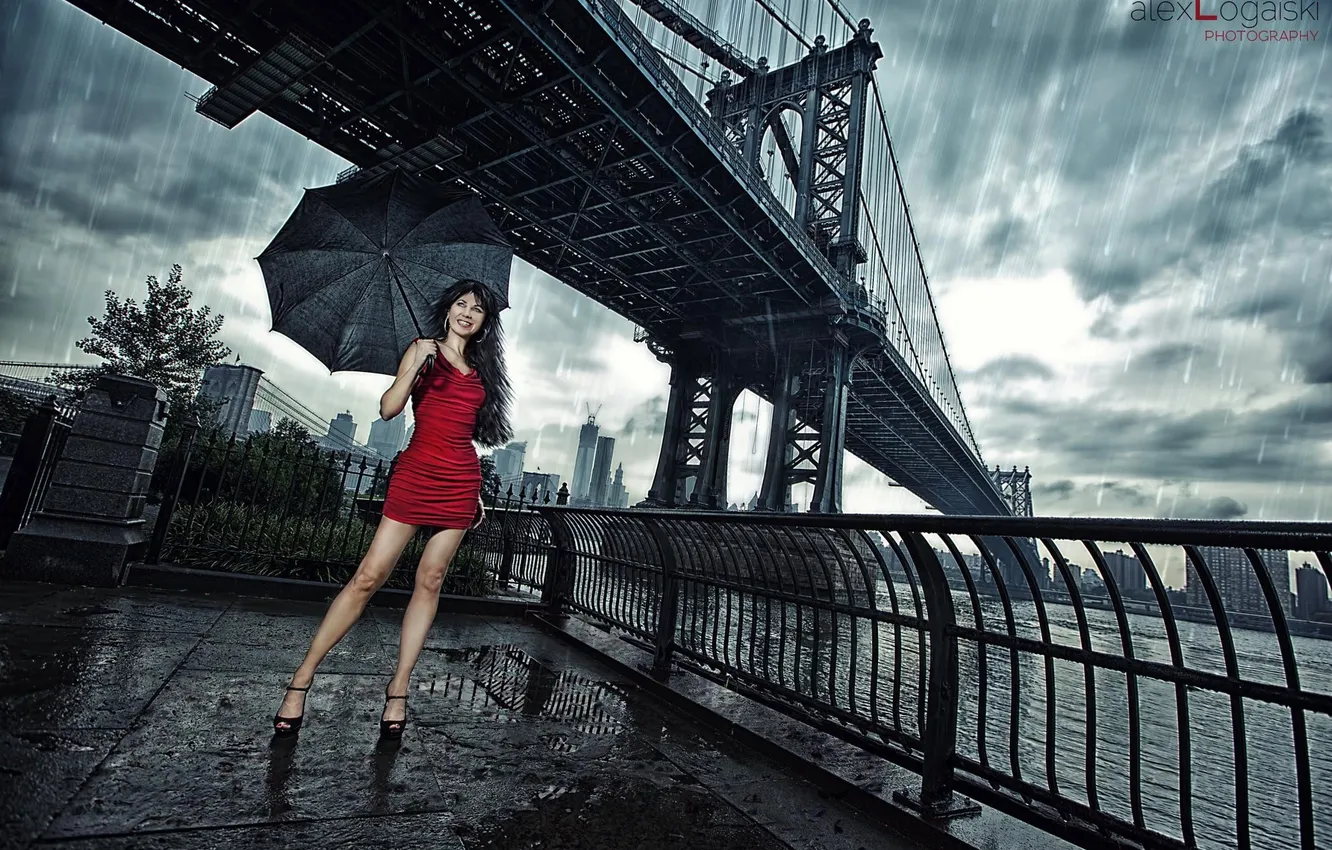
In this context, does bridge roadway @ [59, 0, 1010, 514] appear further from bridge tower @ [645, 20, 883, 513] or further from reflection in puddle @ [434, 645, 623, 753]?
reflection in puddle @ [434, 645, 623, 753]

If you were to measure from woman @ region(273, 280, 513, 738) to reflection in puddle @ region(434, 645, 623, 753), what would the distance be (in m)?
0.69

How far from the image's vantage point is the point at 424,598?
2633 mm

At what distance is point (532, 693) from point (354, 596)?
1333 millimetres

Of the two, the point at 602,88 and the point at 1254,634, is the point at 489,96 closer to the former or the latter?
the point at 602,88

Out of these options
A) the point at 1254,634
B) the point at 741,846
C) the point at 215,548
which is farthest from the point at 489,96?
the point at 1254,634

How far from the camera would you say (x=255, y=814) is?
1.75 meters

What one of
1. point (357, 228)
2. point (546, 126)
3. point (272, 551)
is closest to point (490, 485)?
point (272, 551)

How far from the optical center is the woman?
2484 mm

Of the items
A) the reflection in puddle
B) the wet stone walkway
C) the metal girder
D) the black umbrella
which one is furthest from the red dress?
the metal girder

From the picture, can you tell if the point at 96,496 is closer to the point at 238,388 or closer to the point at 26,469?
the point at 26,469

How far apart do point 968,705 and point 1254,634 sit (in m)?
80.1

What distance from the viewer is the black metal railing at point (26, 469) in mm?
5172

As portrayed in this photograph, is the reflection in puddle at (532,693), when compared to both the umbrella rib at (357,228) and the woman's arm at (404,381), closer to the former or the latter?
the woman's arm at (404,381)

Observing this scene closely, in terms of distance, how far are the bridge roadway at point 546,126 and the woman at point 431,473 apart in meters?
12.8
